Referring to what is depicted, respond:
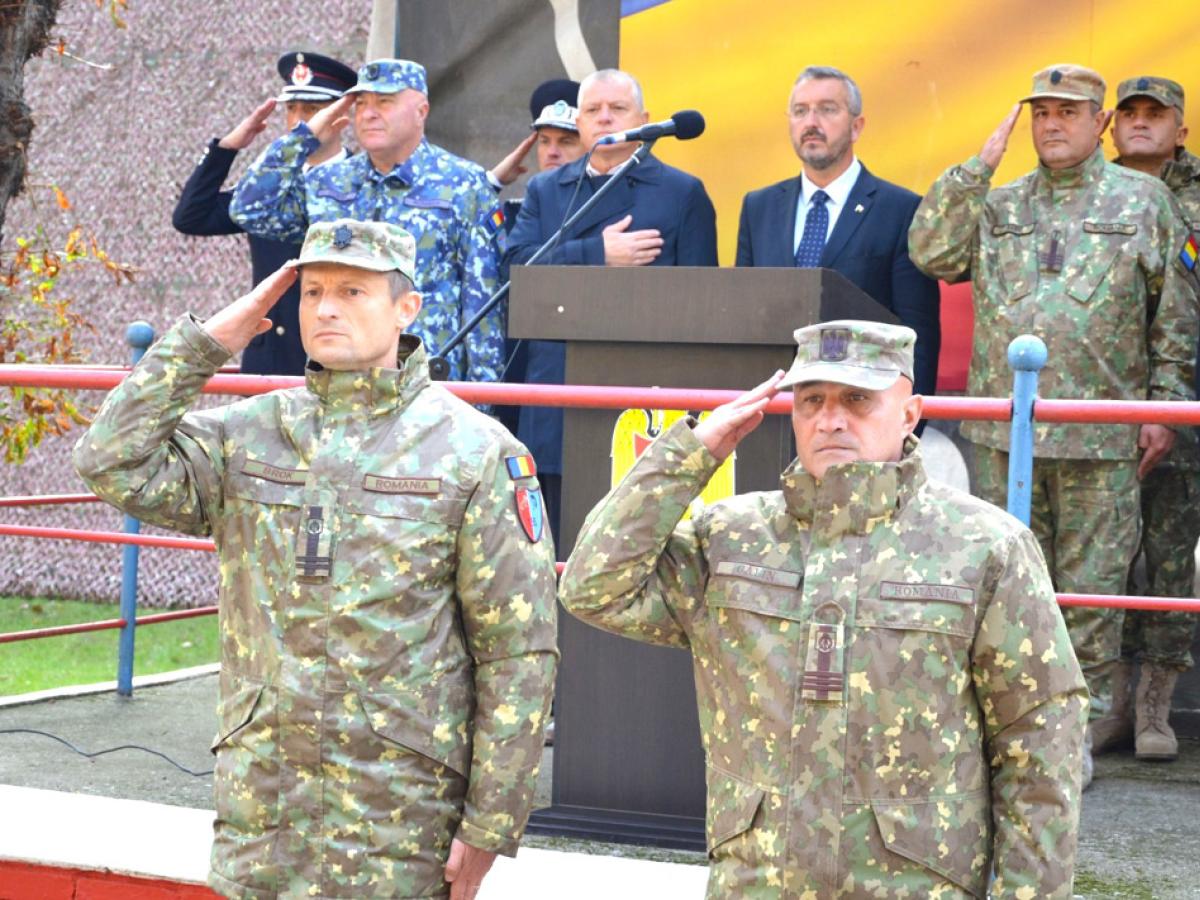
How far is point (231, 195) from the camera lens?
19.5 feet

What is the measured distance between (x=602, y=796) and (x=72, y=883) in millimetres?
1145

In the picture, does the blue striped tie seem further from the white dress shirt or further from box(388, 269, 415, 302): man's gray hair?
box(388, 269, 415, 302): man's gray hair

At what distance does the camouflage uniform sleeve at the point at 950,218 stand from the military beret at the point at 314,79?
1.97m

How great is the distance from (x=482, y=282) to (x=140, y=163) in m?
6.12

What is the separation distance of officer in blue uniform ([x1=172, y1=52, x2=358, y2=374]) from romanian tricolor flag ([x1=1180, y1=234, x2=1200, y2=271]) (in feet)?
8.19

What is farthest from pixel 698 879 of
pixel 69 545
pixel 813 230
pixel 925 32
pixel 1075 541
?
pixel 69 545

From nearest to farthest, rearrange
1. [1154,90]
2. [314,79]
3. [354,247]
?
[354,247] → [1154,90] → [314,79]

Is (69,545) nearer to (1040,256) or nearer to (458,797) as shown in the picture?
(1040,256)

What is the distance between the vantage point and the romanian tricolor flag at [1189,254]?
4.79 metres

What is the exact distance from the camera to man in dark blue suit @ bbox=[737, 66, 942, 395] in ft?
16.0

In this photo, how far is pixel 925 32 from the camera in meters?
5.86

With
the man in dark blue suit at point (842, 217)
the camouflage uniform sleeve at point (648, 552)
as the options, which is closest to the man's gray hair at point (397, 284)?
the camouflage uniform sleeve at point (648, 552)

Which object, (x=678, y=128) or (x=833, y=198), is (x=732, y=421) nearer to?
(x=678, y=128)

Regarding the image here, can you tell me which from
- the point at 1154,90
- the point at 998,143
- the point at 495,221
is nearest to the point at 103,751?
the point at 495,221
